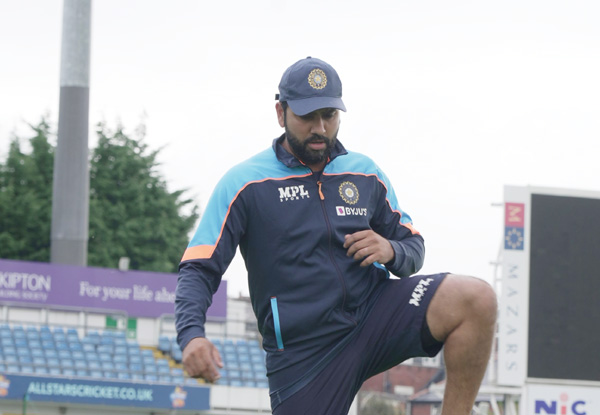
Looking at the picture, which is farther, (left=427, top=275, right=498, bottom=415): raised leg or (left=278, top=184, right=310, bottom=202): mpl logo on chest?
(left=278, top=184, right=310, bottom=202): mpl logo on chest

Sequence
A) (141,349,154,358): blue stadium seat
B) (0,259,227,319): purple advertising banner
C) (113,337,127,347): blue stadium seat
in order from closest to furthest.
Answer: (113,337,127,347): blue stadium seat < (141,349,154,358): blue stadium seat < (0,259,227,319): purple advertising banner

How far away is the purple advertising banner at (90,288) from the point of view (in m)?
24.4

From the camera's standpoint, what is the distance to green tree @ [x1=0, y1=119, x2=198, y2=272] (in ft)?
128

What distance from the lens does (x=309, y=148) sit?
12.4 ft

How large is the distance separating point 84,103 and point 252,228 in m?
27.5

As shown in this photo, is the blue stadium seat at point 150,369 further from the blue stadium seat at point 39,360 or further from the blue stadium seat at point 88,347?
the blue stadium seat at point 39,360

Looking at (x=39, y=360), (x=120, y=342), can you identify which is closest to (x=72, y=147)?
(x=120, y=342)

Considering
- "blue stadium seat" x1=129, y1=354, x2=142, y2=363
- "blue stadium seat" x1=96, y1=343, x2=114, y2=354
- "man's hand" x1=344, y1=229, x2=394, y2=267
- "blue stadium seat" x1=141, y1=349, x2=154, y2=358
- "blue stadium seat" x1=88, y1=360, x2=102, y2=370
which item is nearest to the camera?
"man's hand" x1=344, y1=229, x2=394, y2=267

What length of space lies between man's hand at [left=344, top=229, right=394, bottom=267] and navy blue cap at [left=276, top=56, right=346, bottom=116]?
44cm

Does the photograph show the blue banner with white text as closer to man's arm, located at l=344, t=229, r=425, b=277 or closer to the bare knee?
man's arm, located at l=344, t=229, r=425, b=277

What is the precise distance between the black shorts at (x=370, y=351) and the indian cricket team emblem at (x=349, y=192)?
34 cm

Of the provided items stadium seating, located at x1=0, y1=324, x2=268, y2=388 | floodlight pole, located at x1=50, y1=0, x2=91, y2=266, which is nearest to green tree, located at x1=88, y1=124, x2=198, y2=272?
floodlight pole, located at x1=50, y1=0, x2=91, y2=266

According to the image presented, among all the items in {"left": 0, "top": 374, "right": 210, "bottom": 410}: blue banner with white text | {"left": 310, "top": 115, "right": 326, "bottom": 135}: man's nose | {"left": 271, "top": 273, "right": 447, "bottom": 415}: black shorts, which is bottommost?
{"left": 0, "top": 374, "right": 210, "bottom": 410}: blue banner with white text

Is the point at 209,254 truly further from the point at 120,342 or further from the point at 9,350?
the point at 120,342
